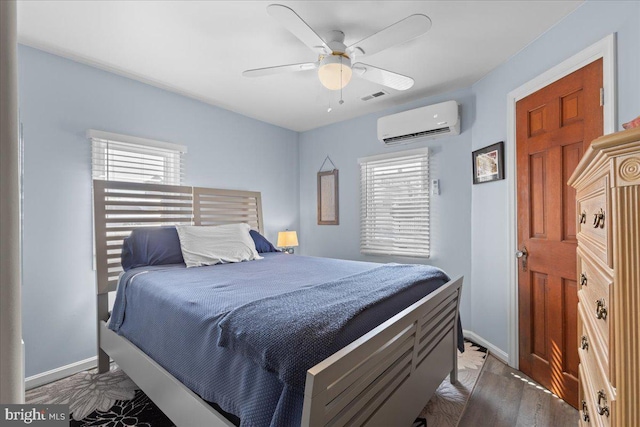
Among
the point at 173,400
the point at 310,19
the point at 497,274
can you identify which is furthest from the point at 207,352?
the point at 497,274

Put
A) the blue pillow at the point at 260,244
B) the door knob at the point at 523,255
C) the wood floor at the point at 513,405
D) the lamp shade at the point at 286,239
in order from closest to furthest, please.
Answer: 1. the wood floor at the point at 513,405
2. the door knob at the point at 523,255
3. the blue pillow at the point at 260,244
4. the lamp shade at the point at 286,239

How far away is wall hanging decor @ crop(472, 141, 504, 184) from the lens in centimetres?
267

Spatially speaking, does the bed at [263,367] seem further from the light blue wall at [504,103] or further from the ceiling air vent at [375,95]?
Answer: the ceiling air vent at [375,95]

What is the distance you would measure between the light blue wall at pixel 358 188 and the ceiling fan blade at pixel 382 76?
3.86 ft

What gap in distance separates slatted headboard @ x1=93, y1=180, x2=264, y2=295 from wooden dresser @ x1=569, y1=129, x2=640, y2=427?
9.97 feet

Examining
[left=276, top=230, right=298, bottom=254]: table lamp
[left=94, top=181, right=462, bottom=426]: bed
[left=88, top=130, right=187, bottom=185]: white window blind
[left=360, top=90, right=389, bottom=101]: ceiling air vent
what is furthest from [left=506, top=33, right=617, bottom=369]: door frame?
[left=88, top=130, right=187, bottom=185]: white window blind

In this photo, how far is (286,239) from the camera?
4.12 m

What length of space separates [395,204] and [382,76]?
5.65 feet

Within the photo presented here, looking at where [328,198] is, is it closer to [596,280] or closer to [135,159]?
[135,159]

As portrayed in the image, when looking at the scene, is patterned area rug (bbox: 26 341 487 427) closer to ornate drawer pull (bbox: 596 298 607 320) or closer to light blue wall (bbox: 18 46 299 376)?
light blue wall (bbox: 18 46 299 376)

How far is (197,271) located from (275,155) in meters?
2.41

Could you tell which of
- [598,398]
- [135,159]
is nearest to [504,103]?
[598,398]

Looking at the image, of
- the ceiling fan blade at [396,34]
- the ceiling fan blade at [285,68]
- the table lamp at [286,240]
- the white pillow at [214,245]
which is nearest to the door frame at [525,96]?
the ceiling fan blade at [396,34]

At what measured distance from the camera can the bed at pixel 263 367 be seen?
1055 mm
